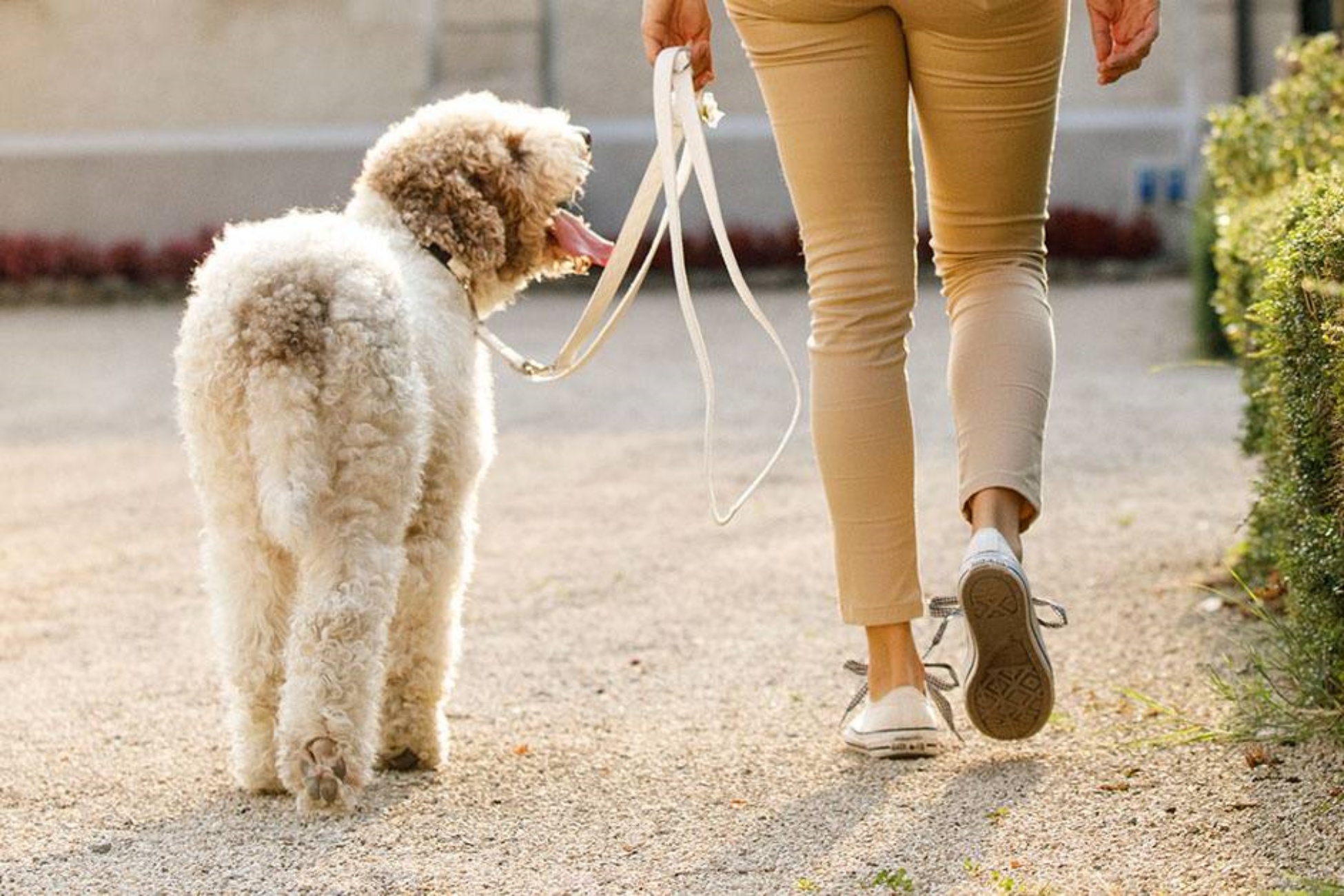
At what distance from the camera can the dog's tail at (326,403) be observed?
3529mm

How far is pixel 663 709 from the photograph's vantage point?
4.46m

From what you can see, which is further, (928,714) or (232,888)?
(928,714)

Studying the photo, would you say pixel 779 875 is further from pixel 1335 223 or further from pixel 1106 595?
pixel 1106 595

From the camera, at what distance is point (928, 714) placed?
3740 millimetres

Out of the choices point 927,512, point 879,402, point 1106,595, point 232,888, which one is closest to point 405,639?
point 232,888


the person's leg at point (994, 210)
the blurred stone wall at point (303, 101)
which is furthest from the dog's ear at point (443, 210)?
the blurred stone wall at point (303, 101)

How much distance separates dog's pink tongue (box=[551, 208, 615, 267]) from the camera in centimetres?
439

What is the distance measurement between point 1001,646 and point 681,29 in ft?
4.55

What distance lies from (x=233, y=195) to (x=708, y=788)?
1518cm

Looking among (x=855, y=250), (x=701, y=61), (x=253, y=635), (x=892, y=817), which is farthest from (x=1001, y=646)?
(x=253, y=635)

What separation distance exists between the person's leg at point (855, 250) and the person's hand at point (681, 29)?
0.77 ft

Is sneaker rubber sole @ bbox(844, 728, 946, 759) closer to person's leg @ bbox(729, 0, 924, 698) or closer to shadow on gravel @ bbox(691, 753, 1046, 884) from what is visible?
shadow on gravel @ bbox(691, 753, 1046, 884)

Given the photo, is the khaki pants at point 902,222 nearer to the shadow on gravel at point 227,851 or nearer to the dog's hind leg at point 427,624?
the dog's hind leg at point 427,624

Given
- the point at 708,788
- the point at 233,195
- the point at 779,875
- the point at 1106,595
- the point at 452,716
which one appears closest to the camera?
the point at 779,875
